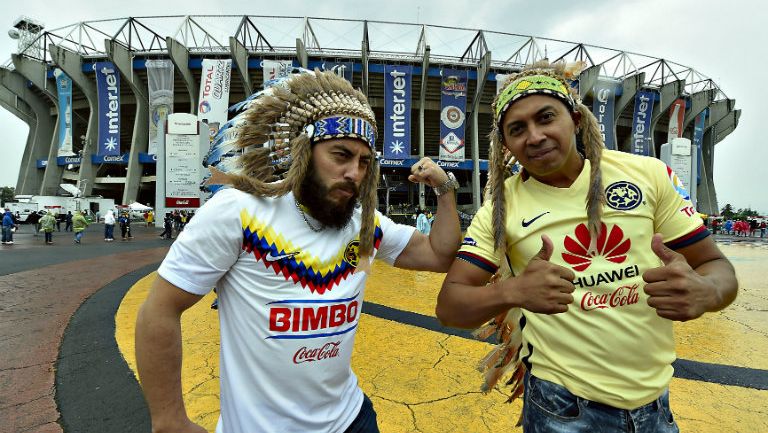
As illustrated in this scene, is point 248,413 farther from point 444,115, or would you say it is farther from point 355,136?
point 444,115

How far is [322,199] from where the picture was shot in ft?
4.31

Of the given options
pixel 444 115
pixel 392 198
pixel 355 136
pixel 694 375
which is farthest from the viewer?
pixel 392 198

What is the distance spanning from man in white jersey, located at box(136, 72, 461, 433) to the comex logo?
0.90m

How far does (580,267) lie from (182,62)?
33850 mm

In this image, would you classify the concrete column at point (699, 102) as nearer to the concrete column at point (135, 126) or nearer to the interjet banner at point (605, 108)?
the interjet banner at point (605, 108)

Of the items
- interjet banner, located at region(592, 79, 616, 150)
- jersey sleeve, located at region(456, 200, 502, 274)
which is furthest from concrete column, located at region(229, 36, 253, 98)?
jersey sleeve, located at region(456, 200, 502, 274)

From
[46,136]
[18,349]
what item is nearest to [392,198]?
[46,136]

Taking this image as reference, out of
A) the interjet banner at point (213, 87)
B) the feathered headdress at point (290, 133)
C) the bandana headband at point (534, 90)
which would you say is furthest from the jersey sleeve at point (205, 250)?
the interjet banner at point (213, 87)

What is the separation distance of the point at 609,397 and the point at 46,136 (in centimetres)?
5002

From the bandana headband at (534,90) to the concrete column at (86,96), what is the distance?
38307 millimetres

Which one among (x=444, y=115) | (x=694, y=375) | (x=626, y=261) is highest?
(x=444, y=115)

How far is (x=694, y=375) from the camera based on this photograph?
8.88ft

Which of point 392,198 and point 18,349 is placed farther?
point 392,198

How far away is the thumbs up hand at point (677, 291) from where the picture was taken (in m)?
0.93
